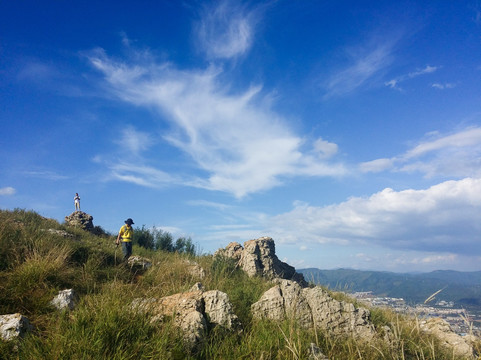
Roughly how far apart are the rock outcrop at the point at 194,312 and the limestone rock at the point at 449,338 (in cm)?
574

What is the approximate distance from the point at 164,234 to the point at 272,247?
9178mm

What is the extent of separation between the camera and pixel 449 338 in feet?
33.5

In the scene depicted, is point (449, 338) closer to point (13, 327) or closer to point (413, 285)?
point (13, 327)

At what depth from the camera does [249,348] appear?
212 inches

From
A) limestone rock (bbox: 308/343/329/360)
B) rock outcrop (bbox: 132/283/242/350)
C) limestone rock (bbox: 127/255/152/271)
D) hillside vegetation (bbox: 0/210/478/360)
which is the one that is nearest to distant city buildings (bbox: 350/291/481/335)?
hillside vegetation (bbox: 0/210/478/360)

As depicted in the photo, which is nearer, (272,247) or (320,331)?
(320,331)

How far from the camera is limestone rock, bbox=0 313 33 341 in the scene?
16.5 ft

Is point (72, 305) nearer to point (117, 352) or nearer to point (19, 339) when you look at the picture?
point (19, 339)

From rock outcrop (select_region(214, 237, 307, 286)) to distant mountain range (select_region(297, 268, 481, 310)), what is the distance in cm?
126

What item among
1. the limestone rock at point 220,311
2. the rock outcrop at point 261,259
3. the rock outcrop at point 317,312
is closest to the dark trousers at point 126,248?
the rock outcrop at point 261,259

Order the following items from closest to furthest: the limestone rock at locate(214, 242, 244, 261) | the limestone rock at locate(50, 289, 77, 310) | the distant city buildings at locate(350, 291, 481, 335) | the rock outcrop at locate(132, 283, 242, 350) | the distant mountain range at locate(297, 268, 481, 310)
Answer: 1. the distant city buildings at locate(350, 291, 481, 335)
2. the rock outcrop at locate(132, 283, 242, 350)
3. the limestone rock at locate(50, 289, 77, 310)
4. the distant mountain range at locate(297, 268, 481, 310)
5. the limestone rock at locate(214, 242, 244, 261)

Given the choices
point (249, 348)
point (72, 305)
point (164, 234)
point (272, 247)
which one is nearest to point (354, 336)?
point (249, 348)

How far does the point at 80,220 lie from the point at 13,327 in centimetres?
1934

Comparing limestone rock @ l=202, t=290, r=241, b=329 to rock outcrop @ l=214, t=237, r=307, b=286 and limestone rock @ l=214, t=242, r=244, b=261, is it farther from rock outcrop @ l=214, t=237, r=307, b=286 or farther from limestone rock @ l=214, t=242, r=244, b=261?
limestone rock @ l=214, t=242, r=244, b=261
